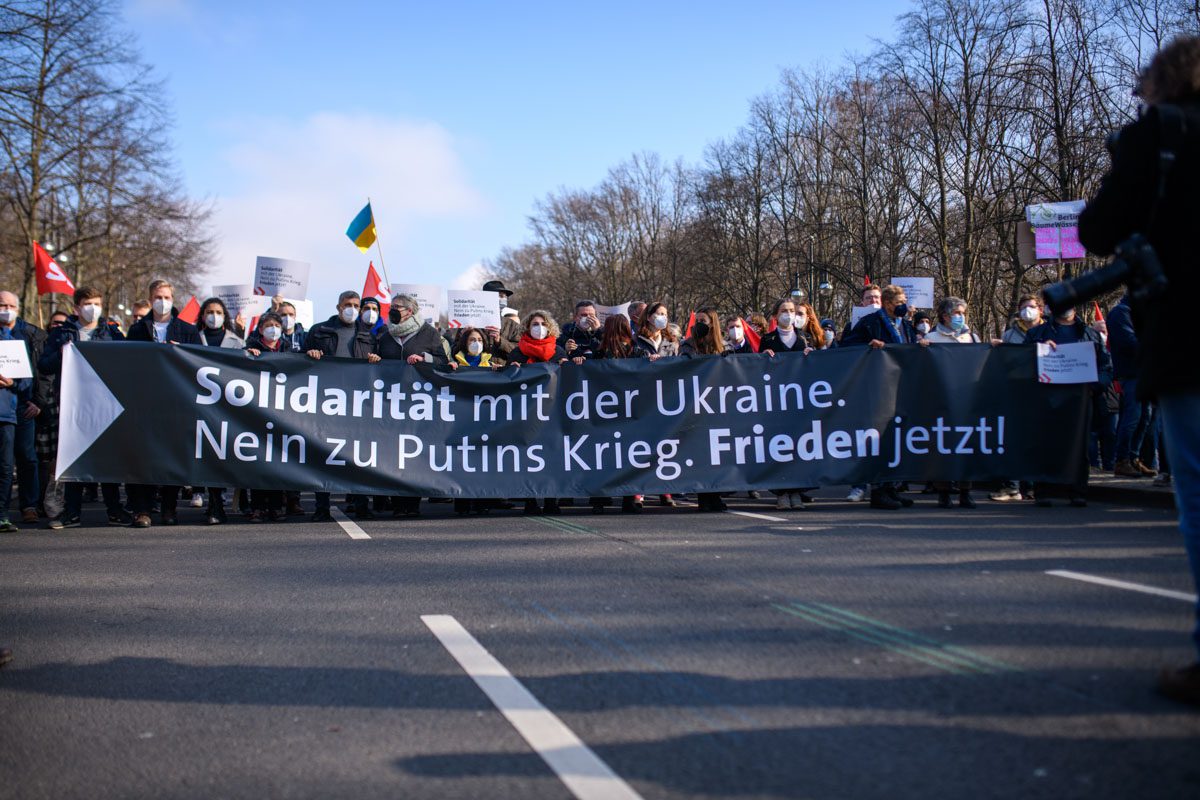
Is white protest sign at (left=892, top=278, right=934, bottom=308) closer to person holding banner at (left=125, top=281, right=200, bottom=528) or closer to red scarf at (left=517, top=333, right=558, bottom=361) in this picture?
red scarf at (left=517, top=333, right=558, bottom=361)

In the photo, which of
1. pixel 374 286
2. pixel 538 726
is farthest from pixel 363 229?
pixel 538 726

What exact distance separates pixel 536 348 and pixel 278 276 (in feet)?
24.2

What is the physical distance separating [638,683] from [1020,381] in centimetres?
791

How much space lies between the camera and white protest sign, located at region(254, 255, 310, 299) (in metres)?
17.7

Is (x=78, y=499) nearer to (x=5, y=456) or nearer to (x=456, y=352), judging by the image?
(x=5, y=456)

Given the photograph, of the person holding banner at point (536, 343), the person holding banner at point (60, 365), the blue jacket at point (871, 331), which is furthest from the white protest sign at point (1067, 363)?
the person holding banner at point (60, 365)

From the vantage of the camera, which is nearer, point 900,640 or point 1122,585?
point 900,640

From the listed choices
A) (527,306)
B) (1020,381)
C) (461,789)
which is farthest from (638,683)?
(527,306)

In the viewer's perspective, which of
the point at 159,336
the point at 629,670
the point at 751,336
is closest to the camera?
the point at 629,670

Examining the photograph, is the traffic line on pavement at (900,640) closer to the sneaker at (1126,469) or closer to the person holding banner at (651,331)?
the person holding banner at (651,331)

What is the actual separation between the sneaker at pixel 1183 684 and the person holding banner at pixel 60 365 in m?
9.43

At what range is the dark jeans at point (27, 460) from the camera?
36.5ft

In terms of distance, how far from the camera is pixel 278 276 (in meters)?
17.7

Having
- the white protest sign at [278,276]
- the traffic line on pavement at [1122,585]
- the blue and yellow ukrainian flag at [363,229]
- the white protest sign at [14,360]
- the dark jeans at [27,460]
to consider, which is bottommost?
the traffic line on pavement at [1122,585]
